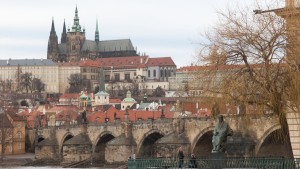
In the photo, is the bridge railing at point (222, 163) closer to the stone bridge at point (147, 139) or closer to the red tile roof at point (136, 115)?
the stone bridge at point (147, 139)

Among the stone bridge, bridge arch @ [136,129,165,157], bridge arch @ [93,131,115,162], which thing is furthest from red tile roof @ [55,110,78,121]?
bridge arch @ [136,129,165,157]

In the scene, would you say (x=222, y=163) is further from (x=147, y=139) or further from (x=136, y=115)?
(x=136, y=115)

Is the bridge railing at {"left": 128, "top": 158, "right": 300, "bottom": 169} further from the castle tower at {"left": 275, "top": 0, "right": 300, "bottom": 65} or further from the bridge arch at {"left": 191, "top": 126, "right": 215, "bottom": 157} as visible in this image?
the bridge arch at {"left": 191, "top": 126, "right": 215, "bottom": 157}

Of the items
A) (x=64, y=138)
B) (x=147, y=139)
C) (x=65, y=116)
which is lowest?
(x=147, y=139)

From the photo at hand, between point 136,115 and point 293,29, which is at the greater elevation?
point 136,115

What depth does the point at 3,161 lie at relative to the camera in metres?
72.6

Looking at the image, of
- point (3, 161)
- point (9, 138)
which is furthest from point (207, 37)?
point (9, 138)

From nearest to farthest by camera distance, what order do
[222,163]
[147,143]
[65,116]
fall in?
[222,163], [147,143], [65,116]

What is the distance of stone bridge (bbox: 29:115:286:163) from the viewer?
4912 centimetres

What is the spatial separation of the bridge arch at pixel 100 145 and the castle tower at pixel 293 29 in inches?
1852

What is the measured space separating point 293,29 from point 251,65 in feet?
8.16

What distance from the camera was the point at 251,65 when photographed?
24.9 metres

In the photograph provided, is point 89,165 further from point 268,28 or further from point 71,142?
point 268,28

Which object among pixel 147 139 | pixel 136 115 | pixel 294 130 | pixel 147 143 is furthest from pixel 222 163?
pixel 136 115
